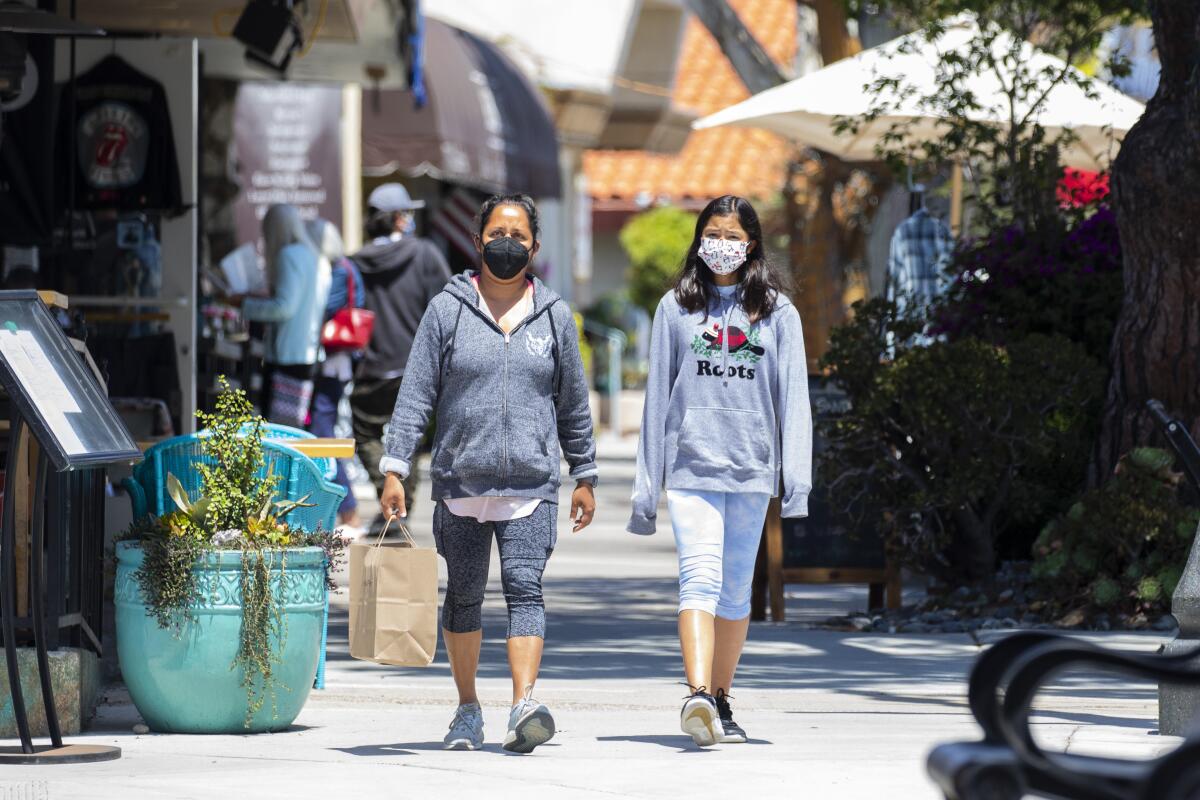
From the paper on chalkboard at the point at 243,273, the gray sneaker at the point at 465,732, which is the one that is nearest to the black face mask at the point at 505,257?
the gray sneaker at the point at 465,732

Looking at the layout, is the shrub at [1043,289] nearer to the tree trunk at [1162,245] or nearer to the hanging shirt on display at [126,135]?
the tree trunk at [1162,245]

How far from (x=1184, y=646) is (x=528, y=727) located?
2.07 meters

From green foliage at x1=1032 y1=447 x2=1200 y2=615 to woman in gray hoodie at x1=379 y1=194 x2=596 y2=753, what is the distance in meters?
3.42

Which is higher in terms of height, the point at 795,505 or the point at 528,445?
the point at 528,445

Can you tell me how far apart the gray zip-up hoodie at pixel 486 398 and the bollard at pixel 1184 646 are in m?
1.91

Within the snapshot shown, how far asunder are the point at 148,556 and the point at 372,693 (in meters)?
1.50

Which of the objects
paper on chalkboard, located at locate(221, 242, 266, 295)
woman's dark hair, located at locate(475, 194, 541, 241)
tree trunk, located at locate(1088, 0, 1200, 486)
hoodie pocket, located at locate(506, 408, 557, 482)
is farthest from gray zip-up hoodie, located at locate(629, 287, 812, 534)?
paper on chalkboard, located at locate(221, 242, 266, 295)

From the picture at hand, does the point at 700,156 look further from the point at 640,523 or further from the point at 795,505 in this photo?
the point at 795,505

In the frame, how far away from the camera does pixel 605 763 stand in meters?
6.46

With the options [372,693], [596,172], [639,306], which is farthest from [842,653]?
[596,172]

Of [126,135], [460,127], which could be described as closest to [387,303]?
[126,135]

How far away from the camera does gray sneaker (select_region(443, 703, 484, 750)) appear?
6.77m

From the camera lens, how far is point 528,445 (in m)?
6.82

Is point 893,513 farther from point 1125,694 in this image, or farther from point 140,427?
point 140,427
